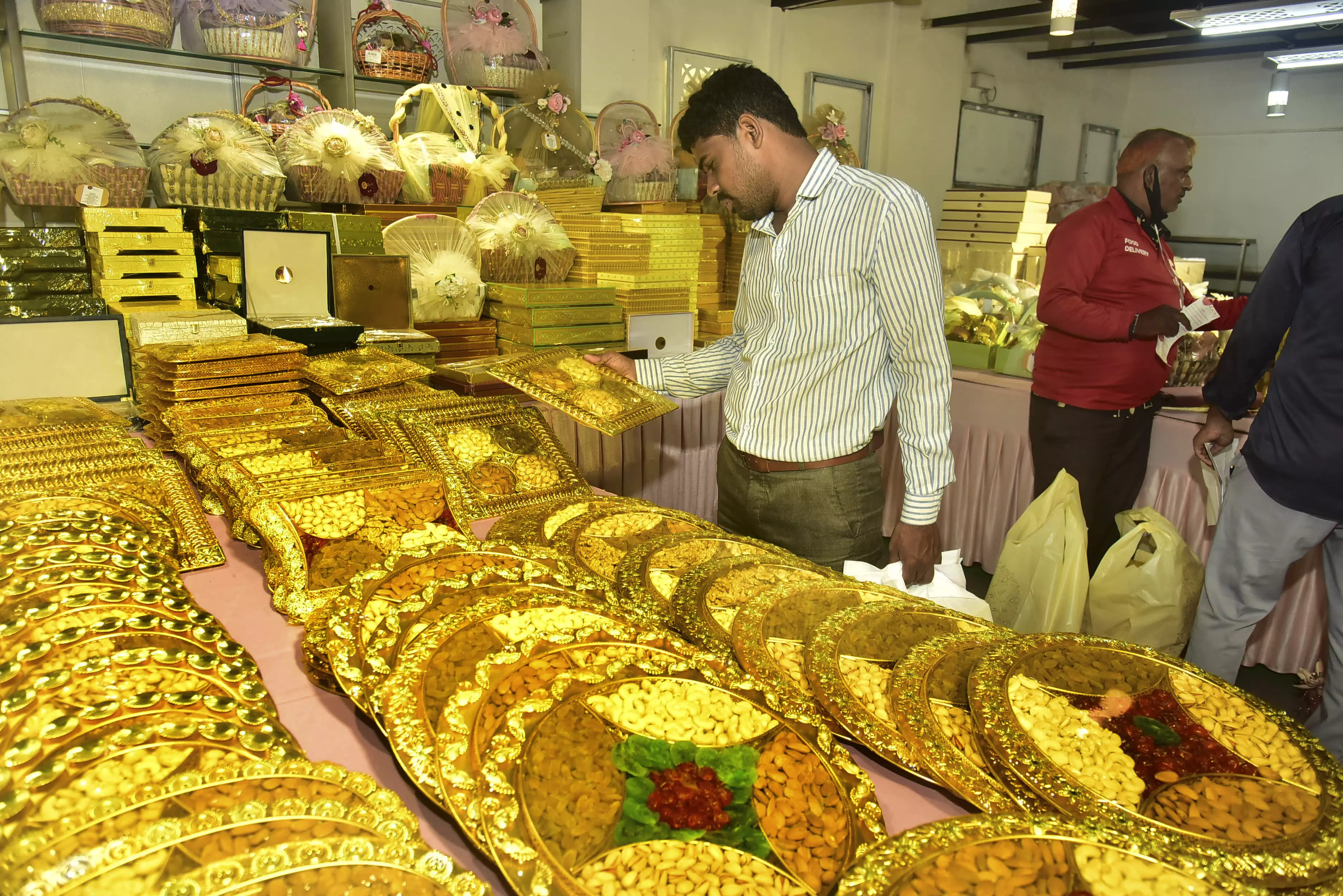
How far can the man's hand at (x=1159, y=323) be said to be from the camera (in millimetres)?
2623

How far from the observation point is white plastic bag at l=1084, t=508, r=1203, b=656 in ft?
7.50

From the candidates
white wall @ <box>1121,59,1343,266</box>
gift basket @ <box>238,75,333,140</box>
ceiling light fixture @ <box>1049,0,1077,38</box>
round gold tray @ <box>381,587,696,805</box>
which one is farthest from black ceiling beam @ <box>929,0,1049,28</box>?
round gold tray @ <box>381,587,696,805</box>

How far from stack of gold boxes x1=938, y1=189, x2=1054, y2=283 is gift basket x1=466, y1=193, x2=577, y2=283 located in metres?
3.48

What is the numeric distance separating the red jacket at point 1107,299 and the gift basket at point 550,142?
182cm

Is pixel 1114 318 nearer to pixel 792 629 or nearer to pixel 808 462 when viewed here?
pixel 808 462

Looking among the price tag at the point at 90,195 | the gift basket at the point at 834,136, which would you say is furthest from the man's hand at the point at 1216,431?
the price tag at the point at 90,195

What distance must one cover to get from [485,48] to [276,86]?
87 cm

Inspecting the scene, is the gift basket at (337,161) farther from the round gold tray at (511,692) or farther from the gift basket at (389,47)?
the round gold tray at (511,692)

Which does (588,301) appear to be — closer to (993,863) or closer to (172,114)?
(172,114)

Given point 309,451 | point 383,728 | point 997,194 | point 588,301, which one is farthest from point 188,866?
point 997,194

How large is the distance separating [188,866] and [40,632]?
0.46 metres

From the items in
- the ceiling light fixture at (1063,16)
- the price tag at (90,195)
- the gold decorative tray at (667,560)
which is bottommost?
the gold decorative tray at (667,560)

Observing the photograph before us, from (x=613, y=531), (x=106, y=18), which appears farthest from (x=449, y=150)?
(x=613, y=531)

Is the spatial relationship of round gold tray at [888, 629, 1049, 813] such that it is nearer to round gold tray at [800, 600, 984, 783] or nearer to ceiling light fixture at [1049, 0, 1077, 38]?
round gold tray at [800, 600, 984, 783]
